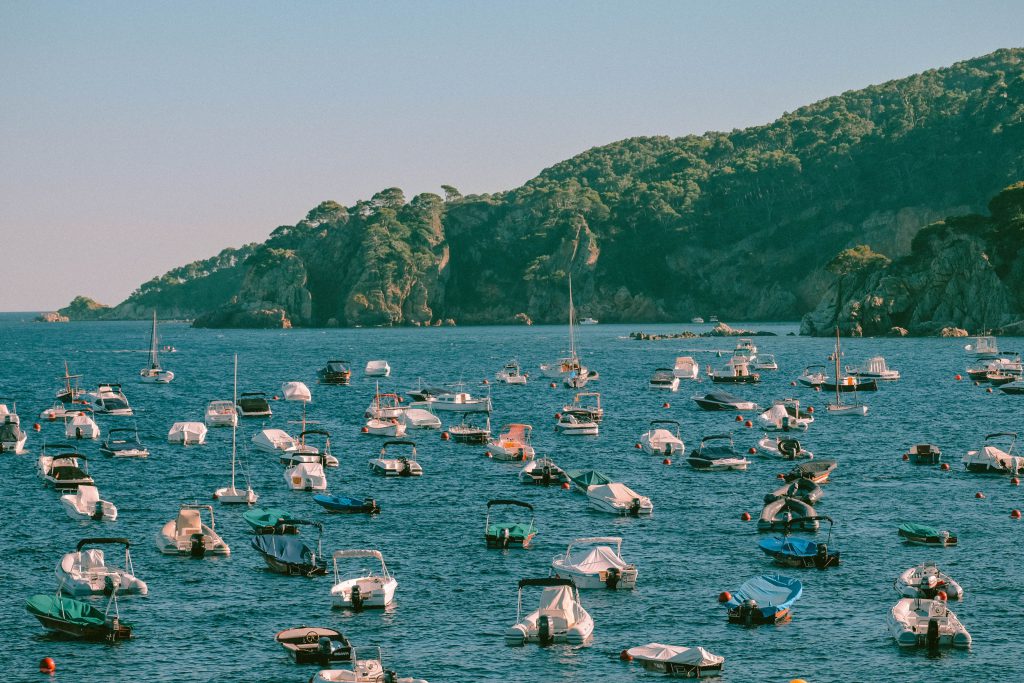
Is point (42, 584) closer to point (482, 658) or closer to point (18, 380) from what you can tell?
point (482, 658)

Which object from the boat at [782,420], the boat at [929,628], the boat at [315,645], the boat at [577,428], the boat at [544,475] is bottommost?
the boat at [315,645]

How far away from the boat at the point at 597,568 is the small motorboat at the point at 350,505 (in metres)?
19.0

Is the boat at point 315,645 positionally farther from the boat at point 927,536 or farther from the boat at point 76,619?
the boat at point 927,536

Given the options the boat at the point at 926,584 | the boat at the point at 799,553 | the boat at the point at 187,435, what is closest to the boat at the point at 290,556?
the boat at the point at 799,553

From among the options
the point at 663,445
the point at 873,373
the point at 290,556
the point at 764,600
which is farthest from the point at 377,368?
the point at 764,600

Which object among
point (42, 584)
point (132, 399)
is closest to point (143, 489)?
point (42, 584)

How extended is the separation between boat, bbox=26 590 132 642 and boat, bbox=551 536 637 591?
20.0 m

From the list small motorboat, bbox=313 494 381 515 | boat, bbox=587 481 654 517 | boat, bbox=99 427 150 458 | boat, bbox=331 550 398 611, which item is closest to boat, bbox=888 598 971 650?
boat, bbox=331 550 398 611

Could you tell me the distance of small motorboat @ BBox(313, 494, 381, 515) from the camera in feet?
243

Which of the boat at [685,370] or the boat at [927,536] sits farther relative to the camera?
the boat at [685,370]

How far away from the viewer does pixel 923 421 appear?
11756 cm

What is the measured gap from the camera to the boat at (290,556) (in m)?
59.0

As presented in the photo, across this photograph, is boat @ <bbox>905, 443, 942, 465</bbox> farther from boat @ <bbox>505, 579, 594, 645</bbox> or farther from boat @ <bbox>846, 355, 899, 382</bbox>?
boat @ <bbox>846, 355, 899, 382</bbox>

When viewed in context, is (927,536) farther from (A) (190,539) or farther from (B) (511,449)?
(A) (190,539)
